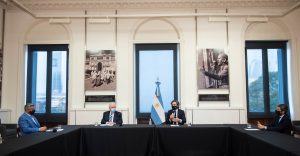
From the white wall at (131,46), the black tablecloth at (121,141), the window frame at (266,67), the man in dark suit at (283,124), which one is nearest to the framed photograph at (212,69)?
the white wall at (131,46)

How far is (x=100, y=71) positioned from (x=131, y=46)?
1105mm

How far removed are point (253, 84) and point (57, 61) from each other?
5692mm

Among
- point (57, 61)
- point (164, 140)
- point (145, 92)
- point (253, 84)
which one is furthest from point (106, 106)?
point (253, 84)

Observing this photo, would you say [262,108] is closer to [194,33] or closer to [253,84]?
[253,84]

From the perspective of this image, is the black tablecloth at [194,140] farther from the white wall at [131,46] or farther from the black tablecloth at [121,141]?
the white wall at [131,46]

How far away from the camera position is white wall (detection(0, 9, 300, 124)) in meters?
7.33

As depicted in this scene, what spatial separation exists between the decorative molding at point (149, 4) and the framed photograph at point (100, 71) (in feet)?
4.34

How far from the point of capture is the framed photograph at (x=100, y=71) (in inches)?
290

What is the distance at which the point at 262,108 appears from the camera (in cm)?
755

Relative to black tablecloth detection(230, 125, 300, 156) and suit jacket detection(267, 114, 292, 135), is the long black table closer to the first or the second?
black tablecloth detection(230, 125, 300, 156)

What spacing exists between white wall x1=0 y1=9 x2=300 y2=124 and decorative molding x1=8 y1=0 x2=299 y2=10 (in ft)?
0.55

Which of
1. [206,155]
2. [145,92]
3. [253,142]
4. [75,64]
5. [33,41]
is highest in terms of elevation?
[33,41]

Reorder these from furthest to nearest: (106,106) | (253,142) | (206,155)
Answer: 1. (106,106)
2. (206,155)
3. (253,142)

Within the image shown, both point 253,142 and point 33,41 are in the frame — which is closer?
point 253,142
